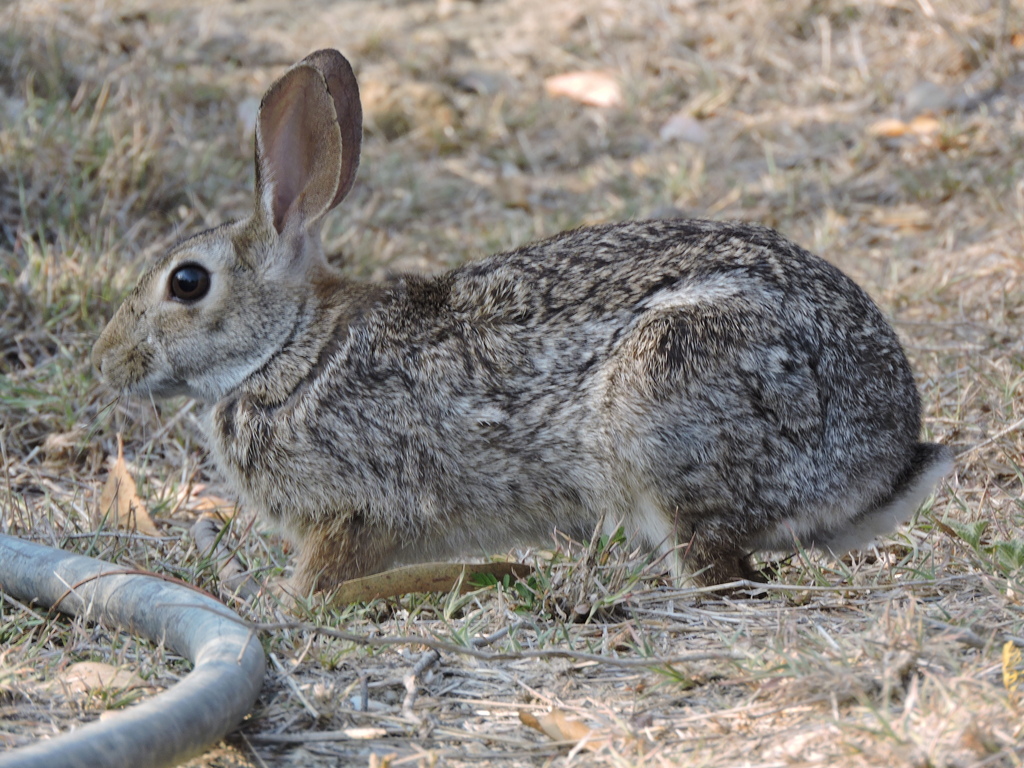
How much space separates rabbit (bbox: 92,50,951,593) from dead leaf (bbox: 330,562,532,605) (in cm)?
27

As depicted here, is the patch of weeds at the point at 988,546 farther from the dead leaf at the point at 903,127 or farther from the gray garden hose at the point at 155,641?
the dead leaf at the point at 903,127

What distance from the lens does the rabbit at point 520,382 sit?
3.39m

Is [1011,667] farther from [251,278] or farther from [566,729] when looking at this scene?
[251,278]

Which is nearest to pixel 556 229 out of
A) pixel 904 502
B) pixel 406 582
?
pixel 904 502

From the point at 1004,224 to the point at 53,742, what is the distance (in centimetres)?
549

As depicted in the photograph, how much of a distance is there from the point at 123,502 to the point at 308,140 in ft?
4.66

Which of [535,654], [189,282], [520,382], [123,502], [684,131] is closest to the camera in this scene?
[535,654]

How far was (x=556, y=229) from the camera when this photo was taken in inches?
259

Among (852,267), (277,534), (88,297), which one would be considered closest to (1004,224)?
(852,267)

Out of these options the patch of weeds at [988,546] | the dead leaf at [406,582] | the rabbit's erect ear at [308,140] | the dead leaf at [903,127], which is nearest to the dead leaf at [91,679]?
the dead leaf at [406,582]

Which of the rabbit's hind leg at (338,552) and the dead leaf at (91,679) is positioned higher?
the dead leaf at (91,679)

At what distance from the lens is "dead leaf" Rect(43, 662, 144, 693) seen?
2.66 metres

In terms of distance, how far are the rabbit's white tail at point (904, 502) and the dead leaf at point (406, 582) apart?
3.76 feet

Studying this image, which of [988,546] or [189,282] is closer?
[988,546]
